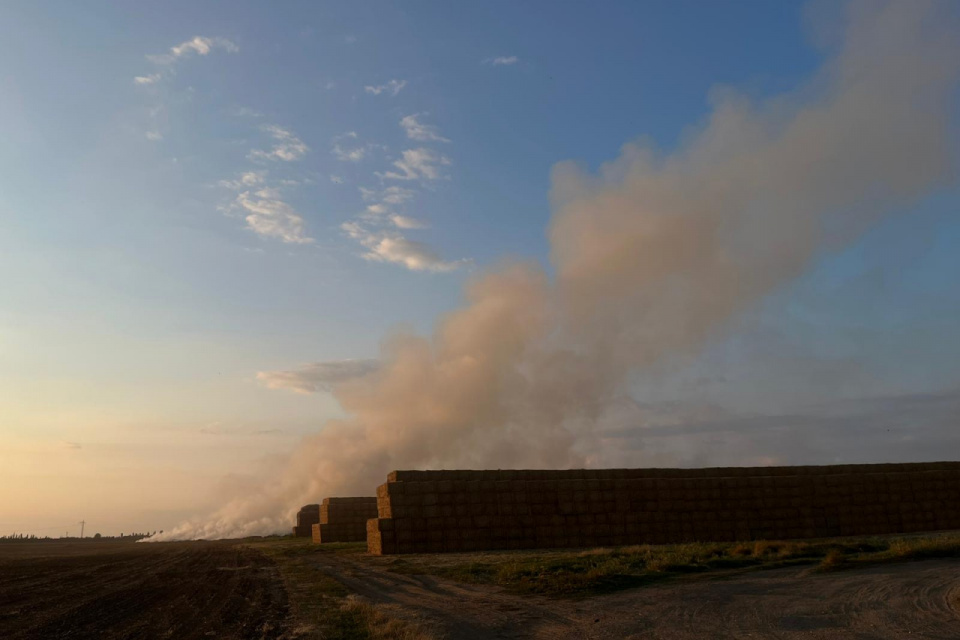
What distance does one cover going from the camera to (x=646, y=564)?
62.1 ft

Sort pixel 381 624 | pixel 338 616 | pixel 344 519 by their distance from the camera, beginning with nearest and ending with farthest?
pixel 381 624 → pixel 338 616 → pixel 344 519

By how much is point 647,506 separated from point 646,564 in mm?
15198

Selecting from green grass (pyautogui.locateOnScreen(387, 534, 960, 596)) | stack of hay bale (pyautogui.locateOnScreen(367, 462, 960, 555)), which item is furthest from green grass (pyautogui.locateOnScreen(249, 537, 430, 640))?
stack of hay bale (pyautogui.locateOnScreen(367, 462, 960, 555))

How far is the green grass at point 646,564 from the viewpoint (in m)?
16.2

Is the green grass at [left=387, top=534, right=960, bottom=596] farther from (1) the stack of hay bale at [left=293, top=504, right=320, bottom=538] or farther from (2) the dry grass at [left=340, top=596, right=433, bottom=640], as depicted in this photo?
(1) the stack of hay bale at [left=293, top=504, right=320, bottom=538]

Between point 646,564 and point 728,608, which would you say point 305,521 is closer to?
point 646,564

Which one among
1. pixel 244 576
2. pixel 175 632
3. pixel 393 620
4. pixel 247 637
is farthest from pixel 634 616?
pixel 244 576

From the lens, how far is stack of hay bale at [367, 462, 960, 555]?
103 feet

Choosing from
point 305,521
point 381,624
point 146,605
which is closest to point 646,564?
point 381,624

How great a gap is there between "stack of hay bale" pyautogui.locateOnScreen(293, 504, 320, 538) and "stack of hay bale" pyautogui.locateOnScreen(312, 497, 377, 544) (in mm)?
16511

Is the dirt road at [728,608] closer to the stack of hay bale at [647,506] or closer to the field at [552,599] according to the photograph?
the field at [552,599]

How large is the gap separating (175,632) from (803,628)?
979cm

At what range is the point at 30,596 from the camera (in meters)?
18.4

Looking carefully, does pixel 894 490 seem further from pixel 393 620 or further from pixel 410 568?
pixel 393 620
